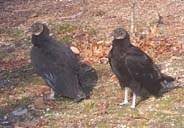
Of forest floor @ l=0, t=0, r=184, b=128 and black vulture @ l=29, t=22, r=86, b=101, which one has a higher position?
black vulture @ l=29, t=22, r=86, b=101

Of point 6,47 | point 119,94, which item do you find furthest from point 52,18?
point 119,94

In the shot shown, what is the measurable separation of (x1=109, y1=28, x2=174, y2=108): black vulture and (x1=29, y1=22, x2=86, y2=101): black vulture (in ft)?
1.79

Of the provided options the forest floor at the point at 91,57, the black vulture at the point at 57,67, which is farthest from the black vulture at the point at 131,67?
the black vulture at the point at 57,67

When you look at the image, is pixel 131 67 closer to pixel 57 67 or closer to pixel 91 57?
pixel 57 67

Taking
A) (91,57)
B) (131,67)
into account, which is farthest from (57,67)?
(91,57)

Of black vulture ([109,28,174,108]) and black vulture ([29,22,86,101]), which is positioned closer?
black vulture ([109,28,174,108])

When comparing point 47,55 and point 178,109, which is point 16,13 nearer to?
point 47,55

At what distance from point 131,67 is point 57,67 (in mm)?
948

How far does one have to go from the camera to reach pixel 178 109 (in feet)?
22.3

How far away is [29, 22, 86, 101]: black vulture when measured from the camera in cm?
700

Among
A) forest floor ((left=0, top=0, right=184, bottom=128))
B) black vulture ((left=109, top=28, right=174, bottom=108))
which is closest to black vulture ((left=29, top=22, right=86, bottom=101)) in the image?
forest floor ((left=0, top=0, right=184, bottom=128))

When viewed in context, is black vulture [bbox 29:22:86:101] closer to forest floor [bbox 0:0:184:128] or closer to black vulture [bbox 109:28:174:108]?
forest floor [bbox 0:0:184:128]

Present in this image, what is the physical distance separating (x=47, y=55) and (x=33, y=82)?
0.89 metres

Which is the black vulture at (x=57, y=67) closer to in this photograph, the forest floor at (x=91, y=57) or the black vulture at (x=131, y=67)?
the forest floor at (x=91, y=57)
